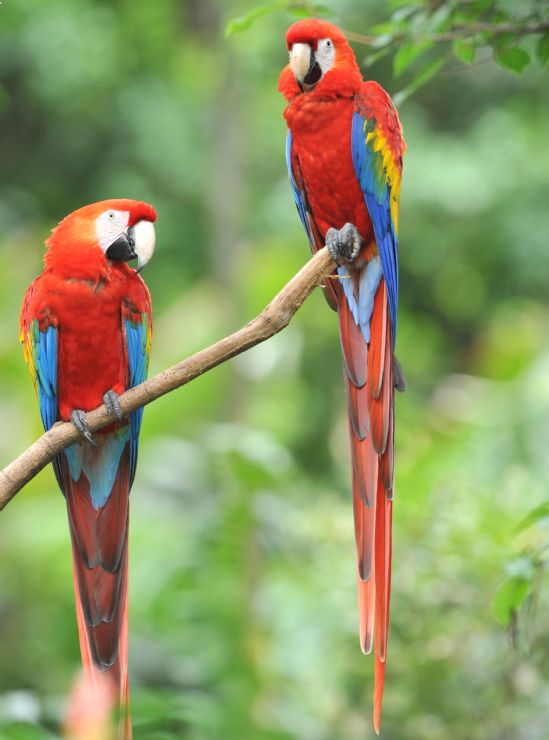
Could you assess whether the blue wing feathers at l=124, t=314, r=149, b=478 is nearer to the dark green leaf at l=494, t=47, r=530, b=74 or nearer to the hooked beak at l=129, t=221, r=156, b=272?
the hooked beak at l=129, t=221, r=156, b=272

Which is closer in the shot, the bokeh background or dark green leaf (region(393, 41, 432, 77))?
dark green leaf (region(393, 41, 432, 77))

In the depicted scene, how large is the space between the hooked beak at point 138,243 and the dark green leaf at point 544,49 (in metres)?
0.46

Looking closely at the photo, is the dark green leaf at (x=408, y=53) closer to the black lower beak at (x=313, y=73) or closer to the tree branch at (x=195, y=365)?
the black lower beak at (x=313, y=73)

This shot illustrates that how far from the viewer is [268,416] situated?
3.96m

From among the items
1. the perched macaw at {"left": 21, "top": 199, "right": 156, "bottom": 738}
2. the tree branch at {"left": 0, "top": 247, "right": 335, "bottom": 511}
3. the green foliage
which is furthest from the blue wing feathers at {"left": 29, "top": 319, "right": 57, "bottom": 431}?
the green foliage

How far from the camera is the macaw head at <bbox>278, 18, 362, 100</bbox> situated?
757 mm

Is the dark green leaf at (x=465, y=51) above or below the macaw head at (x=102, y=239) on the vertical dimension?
above

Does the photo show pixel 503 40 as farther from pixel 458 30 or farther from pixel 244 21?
pixel 244 21

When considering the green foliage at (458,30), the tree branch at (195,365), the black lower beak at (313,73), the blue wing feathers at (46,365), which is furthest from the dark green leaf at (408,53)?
the blue wing feathers at (46,365)

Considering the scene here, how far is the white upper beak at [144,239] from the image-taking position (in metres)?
0.77

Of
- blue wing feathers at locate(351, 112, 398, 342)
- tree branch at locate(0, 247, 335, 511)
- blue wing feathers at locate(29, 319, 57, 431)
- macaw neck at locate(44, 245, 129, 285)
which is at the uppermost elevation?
blue wing feathers at locate(351, 112, 398, 342)

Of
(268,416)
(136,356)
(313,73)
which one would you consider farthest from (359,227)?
(268,416)

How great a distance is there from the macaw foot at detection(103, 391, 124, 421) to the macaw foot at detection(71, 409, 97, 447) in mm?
24

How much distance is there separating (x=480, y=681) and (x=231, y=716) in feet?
1.69
